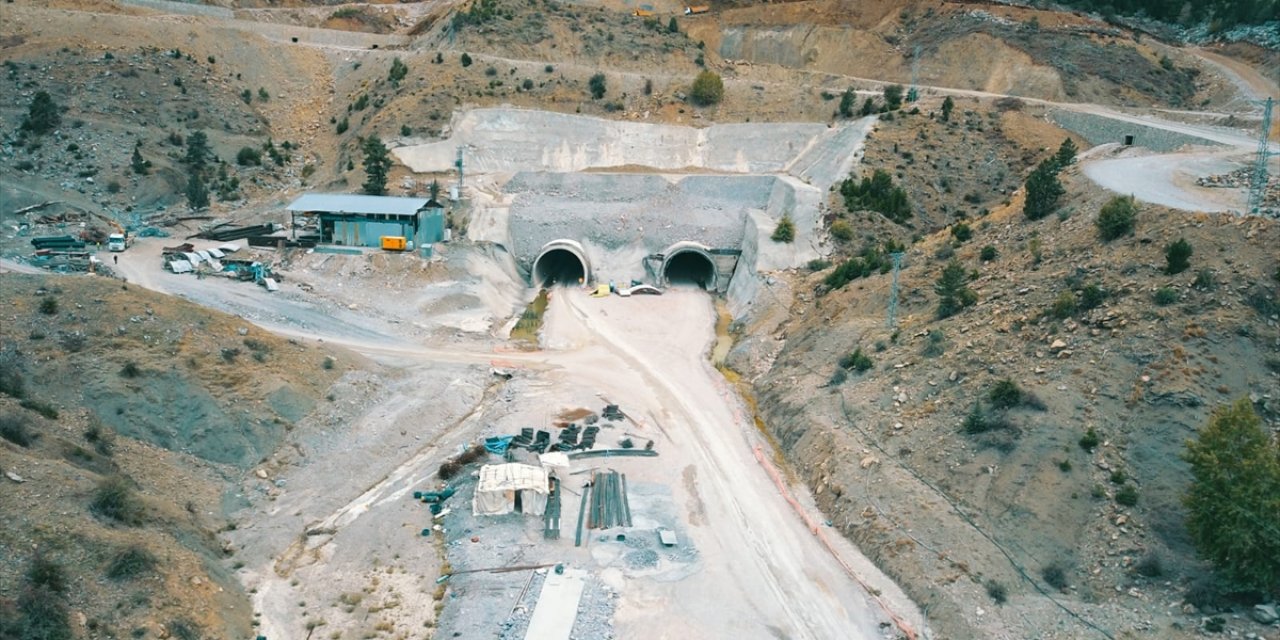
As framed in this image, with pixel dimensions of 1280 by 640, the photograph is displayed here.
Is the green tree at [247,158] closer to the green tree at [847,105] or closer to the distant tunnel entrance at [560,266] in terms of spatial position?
the distant tunnel entrance at [560,266]

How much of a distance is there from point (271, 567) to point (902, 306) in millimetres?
29972

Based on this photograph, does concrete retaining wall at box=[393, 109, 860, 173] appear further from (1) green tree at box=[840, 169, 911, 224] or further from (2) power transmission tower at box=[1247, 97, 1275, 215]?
(2) power transmission tower at box=[1247, 97, 1275, 215]

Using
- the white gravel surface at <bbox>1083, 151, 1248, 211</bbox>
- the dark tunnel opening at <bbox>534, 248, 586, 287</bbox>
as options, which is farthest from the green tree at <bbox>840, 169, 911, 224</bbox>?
the dark tunnel opening at <bbox>534, 248, 586, 287</bbox>

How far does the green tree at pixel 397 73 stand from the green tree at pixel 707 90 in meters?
24.3

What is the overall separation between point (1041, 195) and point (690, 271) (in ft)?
96.4

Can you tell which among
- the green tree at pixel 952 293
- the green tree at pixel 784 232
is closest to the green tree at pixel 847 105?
the green tree at pixel 784 232

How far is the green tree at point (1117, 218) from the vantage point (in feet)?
132

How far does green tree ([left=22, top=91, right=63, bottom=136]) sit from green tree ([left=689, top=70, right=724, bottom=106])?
48.5 meters

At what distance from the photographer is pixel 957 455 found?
34.8 meters

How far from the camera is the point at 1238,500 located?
25656 millimetres

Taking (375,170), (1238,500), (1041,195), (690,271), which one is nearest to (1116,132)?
(1041,195)

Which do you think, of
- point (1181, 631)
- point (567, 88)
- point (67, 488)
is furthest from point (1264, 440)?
point (567, 88)

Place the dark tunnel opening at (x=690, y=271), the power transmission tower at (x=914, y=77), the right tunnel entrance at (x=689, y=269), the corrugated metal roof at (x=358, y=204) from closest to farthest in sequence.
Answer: the corrugated metal roof at (x=358, y=204)
the right tunnel entrance at (x=689, y=269)
the dark tunnel opening at (x=690, y=271)
the power transmission tower at (x=914, y=77)

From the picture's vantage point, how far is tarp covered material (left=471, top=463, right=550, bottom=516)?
3575 centimetres
